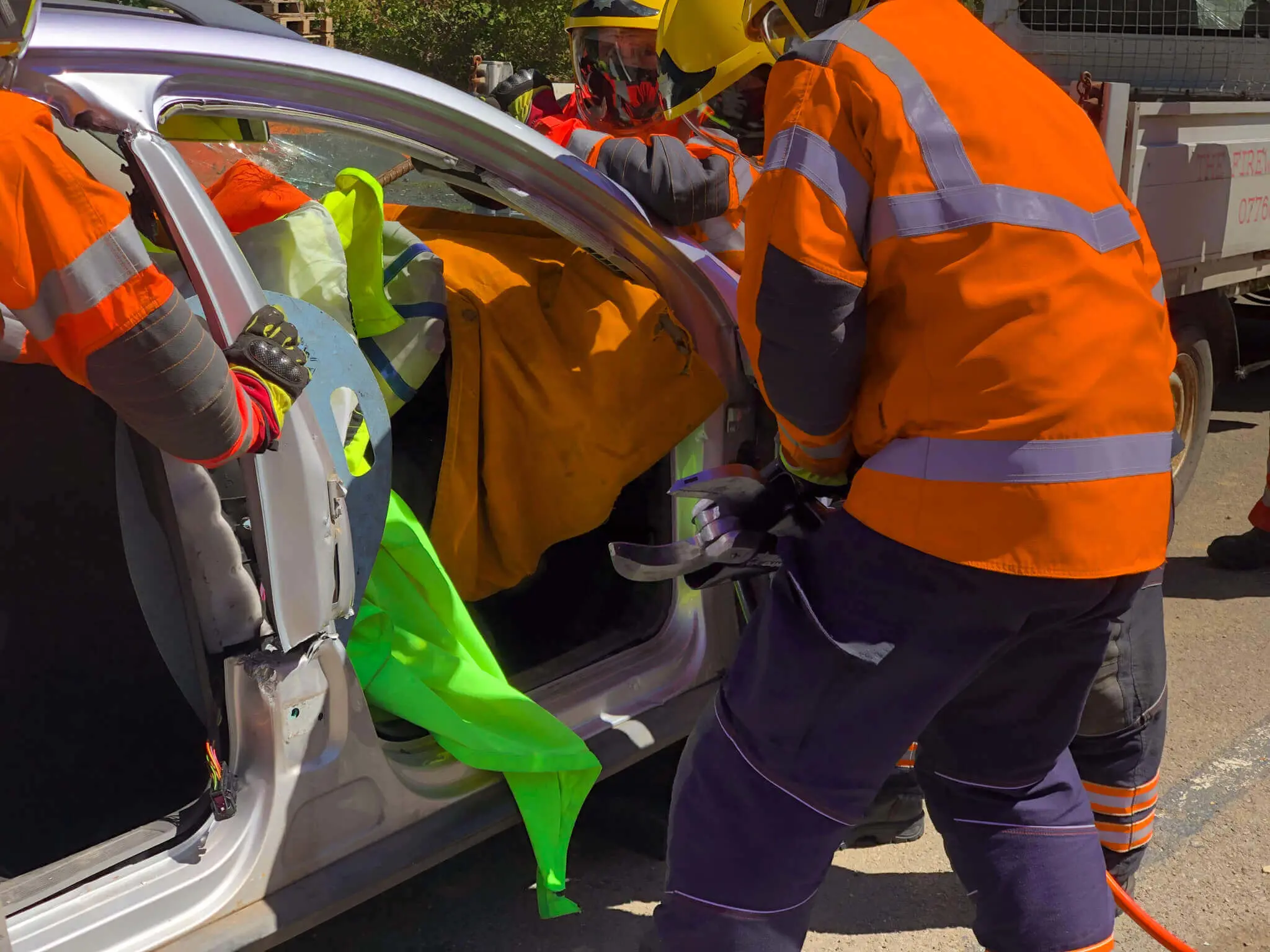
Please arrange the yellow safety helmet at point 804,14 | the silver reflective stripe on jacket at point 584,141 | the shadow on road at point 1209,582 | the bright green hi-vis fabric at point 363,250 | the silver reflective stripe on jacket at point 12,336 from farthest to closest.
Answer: the shadow on road at point 1209,582 < the silver reflective stripe on jacket at point 584,141 < the bright green hi-vis fabric at point 363,250 < the yellow safety helmet at point 804,14 < the silver reflective stripe on jacket at point 12,336

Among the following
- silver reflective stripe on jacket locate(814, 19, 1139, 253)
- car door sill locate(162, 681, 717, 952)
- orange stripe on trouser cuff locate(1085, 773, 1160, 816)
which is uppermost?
silver reflective stripe on jacket locate(814, 19, 1139, 253)

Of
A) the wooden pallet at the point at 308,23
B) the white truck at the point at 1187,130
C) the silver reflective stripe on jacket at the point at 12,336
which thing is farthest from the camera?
the wooden pallet at the point at 308,23

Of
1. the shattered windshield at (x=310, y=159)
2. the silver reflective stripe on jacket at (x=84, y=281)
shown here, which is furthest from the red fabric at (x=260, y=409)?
the shattered windshield at (x=310, y=159)

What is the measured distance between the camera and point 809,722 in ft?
5.56

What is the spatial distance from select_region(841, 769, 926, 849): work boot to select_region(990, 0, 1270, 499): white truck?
2.21 metres

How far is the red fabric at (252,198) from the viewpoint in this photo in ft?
6.98

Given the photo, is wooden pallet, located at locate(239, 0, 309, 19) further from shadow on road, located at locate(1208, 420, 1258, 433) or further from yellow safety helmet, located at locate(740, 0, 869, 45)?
yellow safety helmet, located at locate(740, 0, 869, 45)

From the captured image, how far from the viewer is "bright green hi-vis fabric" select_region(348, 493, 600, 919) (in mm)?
2066

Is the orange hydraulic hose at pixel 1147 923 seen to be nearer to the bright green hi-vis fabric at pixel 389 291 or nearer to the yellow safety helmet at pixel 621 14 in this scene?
the bright green hi-vis fabric at pixel 389 291

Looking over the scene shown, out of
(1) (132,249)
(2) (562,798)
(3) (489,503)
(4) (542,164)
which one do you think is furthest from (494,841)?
(1) (132,249)

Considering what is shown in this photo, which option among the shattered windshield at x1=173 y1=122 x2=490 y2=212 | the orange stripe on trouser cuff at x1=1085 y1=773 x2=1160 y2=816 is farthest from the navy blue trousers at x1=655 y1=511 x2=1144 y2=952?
the shattered windshield at x1=173 y1=122 x2=490 y2=212

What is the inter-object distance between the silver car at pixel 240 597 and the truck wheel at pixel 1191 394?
8.61 ft

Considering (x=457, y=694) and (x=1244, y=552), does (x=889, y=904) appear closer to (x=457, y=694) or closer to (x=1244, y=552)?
(x=457, y=694)

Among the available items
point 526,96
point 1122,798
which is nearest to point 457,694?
point 1122,798
